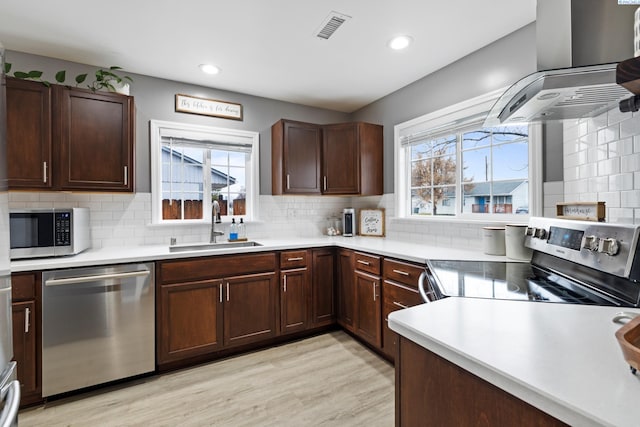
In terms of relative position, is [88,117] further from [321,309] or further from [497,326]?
[497,326]

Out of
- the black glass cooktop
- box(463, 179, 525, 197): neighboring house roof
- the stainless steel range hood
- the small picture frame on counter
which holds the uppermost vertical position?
the stainless steel range hood

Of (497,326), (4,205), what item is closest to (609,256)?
(497,326)

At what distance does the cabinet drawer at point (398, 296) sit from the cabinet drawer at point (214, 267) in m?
1.04

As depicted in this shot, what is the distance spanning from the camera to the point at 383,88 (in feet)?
10.9

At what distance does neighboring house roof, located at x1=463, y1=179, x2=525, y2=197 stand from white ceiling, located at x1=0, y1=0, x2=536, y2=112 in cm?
110

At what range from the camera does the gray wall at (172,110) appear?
2600 mm

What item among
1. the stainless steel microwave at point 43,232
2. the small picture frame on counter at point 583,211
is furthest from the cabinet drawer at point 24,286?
the small picture frame on counter at point 583,211

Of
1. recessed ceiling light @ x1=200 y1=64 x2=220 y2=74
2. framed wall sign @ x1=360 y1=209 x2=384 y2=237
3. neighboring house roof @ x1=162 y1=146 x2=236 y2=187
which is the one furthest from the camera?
framed wall sign @ x1=360 y1=209 x2=384 y2=237

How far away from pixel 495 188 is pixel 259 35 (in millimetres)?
2225

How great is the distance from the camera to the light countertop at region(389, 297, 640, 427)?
1.75 feet

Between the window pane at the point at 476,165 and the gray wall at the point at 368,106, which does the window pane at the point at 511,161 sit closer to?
the window pane at the point at 476,165

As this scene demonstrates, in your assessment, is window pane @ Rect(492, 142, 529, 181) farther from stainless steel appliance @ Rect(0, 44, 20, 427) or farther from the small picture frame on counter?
stainless steel appliance @ Rect(0, 44, 20, 427)

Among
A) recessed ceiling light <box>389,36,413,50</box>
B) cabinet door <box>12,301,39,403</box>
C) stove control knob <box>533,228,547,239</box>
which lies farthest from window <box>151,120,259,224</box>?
stove control knob <box>533,228,547,239</box>

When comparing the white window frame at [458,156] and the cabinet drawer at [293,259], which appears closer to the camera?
the white window frame at [458,156]
